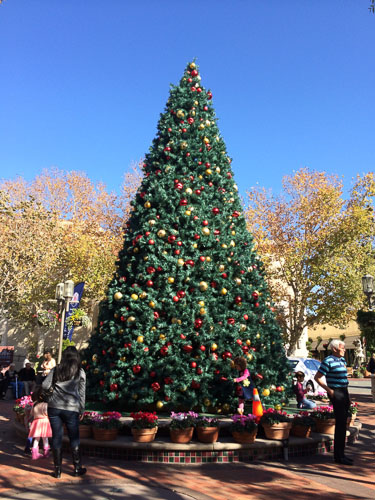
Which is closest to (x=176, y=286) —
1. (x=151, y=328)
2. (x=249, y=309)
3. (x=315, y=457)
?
(x=151, y=328)

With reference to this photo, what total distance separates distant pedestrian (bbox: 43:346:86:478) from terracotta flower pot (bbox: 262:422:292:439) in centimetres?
273

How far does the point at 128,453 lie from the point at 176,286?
2.94 m

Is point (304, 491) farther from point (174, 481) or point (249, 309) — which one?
point (249, 309)

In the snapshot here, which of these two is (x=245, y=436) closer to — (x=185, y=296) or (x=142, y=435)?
(x=142, y=435)

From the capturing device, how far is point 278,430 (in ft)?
20.3

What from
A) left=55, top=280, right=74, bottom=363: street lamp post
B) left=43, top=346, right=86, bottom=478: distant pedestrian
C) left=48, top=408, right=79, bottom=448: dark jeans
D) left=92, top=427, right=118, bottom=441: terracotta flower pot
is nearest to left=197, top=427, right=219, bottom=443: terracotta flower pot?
left=92, top=427, right=118, bottom=441: terracotta flower pot

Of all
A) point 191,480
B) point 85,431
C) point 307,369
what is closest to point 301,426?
point 191,480

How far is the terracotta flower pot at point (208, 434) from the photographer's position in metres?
5.91

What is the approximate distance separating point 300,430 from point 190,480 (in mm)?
2304

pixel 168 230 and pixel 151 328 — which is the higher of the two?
pixel 168 230

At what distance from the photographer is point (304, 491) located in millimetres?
4551

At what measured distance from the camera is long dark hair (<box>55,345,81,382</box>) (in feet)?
16.4

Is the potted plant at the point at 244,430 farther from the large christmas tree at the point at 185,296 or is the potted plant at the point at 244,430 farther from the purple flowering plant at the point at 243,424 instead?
the large christmas tree at the point at 185,296

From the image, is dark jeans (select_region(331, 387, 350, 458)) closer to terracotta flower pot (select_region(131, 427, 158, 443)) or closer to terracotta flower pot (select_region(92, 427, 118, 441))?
terracotta flower pot (select_region(131, 427, 158, 443))
